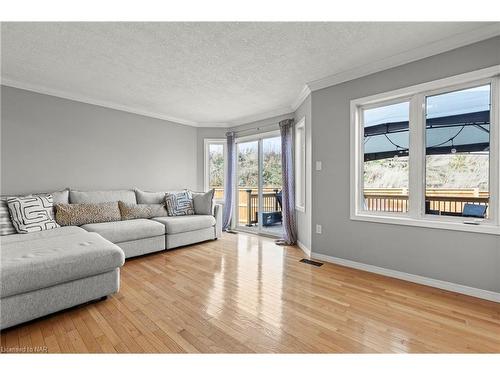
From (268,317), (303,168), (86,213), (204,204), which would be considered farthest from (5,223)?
(303,168)

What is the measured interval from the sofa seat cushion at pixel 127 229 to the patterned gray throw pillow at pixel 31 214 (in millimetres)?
401

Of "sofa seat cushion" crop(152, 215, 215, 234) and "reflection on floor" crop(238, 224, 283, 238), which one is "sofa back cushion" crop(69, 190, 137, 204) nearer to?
"sofa seat cushion" crop(152, 215, 215, 234)

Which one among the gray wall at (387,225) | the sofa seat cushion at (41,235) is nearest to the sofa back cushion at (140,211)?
the sofa seat cushion at (41,235)

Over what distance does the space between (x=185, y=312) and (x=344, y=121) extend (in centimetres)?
276

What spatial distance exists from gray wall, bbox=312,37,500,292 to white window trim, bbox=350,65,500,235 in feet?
0.21

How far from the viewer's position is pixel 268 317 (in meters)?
1.79

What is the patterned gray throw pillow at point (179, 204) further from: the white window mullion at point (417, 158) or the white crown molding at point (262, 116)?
the white window mullion at point (417, 158)

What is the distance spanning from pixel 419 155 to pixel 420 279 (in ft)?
4.31

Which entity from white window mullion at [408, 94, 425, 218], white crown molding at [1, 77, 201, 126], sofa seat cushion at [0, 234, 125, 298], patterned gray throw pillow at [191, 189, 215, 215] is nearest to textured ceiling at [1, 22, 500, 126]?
white crown molding at [1, 77, 201, 126]

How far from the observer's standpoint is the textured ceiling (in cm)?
204

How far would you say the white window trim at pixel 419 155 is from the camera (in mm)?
2078

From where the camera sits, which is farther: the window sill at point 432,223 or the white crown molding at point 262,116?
the white crown molding at point 262,116
